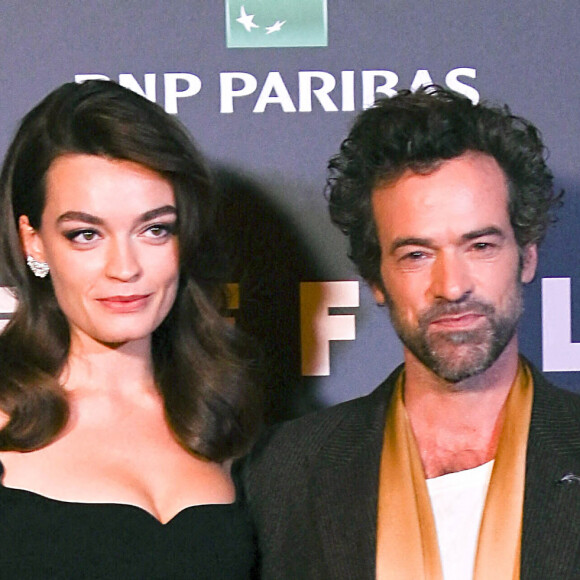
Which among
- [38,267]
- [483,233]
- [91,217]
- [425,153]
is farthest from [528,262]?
[38,267]

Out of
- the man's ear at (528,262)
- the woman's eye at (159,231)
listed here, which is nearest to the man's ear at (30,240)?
the woman's eye at (159,231)

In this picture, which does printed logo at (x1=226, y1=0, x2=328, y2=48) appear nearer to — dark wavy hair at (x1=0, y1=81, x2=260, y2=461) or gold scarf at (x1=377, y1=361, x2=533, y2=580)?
dark wavy hair at (x1=0, y1=81, x2=260, y2=461)

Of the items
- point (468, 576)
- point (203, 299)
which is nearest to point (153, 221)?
point (203, 299)

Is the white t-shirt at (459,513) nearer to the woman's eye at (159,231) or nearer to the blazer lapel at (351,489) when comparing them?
the blazer lapel at (351,489)

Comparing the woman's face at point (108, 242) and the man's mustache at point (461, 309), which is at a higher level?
the woman's face at point (108, 242)

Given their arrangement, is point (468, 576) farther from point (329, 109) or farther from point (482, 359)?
point (329, 109)

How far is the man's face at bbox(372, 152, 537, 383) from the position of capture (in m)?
2.31

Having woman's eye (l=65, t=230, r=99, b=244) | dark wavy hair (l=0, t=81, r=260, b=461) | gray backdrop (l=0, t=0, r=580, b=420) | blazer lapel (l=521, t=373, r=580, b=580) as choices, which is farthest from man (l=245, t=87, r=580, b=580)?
woman's eye (l=65, t=230, r=99, b=244)

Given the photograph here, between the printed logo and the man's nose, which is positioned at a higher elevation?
the printed logo

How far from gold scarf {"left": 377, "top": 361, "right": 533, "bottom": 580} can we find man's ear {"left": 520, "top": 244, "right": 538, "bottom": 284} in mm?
190

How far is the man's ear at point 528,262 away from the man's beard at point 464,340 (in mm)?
86

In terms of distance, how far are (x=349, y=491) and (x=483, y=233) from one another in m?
0.56

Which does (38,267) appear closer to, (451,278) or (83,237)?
(83,237)

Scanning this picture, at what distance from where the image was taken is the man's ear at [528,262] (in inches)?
95.6
